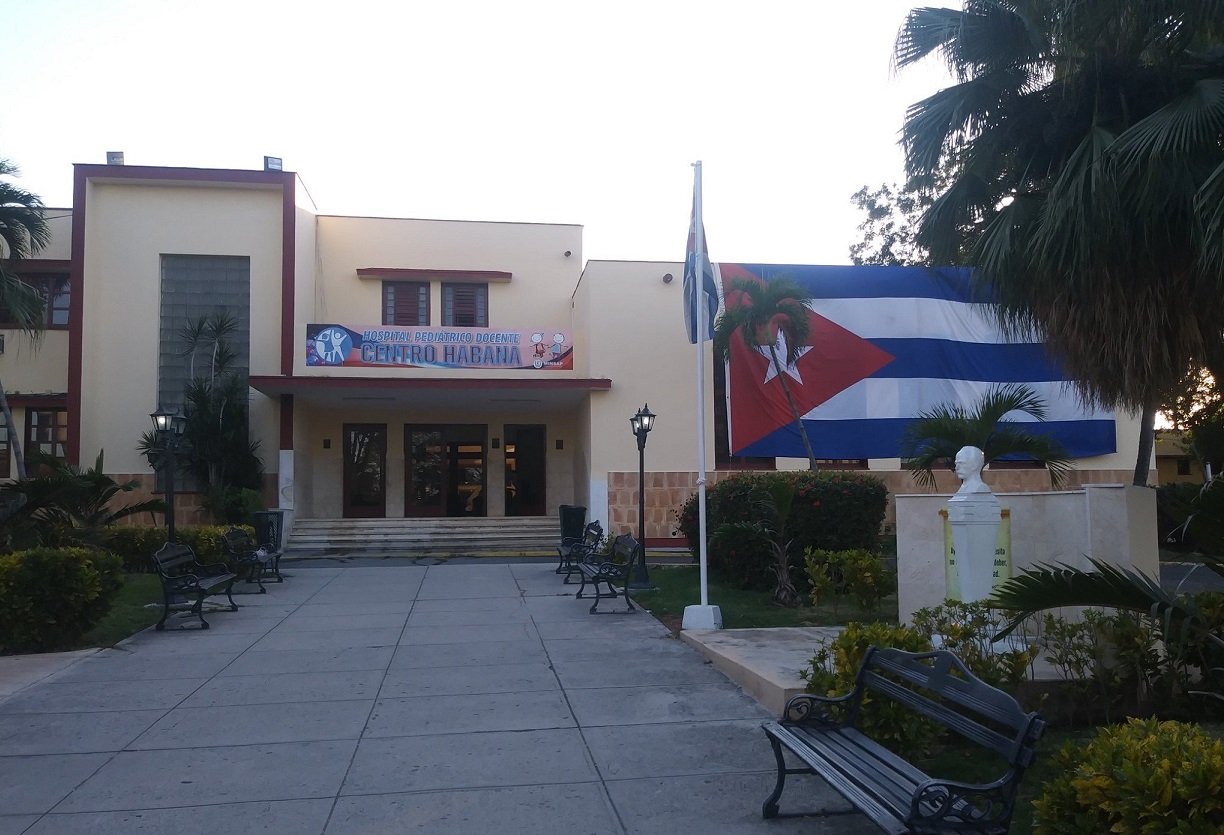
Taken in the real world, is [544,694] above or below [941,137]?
below

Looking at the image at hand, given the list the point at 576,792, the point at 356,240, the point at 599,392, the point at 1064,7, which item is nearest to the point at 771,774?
the point at 576,792

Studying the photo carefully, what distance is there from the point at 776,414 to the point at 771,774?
17008 mm

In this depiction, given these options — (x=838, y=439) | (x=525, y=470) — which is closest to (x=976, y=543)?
(x=838, y=439)

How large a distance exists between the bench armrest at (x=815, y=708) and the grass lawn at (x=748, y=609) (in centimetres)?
517

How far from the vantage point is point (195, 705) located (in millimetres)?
7680

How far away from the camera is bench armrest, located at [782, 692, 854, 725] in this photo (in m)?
5.11

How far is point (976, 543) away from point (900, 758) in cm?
362

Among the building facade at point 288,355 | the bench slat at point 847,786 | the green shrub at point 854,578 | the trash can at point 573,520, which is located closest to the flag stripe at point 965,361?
the building facade at point 288,355

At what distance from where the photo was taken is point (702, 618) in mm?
10352

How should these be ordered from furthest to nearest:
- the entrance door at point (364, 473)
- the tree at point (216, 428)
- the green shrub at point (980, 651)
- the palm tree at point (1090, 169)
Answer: the entrance door at point (364, 473) → the tree at point (216, 428) → the palm tree at point (1090, 169) → the green shrub at point (980, 651)

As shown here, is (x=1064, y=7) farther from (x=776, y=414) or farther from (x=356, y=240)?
(x=356, y=240)

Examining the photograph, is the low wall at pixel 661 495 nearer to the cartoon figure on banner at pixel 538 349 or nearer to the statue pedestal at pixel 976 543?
the cartoon figure on banner at pixel 538 349

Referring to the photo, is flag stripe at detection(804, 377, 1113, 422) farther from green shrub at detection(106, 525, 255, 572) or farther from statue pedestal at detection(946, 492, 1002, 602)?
statue pedestal at detection(946, 492, 1002, 602)

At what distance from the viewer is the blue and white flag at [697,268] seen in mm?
11258
